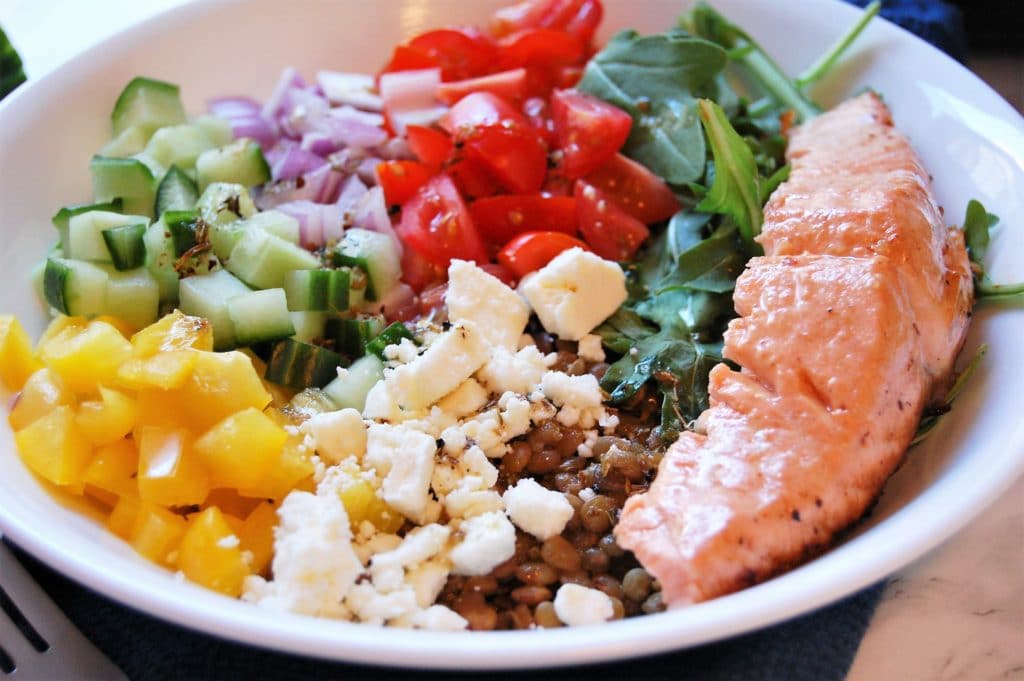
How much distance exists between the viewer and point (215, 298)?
254cm

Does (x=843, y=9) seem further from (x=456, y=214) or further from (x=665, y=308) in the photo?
(x=456, y=214)

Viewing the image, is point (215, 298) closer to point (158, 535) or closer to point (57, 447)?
point (57, 447)

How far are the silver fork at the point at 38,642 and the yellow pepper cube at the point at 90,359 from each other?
0.47m

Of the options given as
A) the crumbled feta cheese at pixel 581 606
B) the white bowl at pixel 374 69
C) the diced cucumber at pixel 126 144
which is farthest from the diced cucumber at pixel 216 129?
the crumbled feta cheese at pixel 581 606

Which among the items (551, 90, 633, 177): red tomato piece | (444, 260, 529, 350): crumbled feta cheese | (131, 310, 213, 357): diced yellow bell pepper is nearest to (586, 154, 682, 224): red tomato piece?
(551, 90, 633, 177): red tomato piece

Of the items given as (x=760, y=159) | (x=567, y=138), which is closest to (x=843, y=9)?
(x=760, y=159)

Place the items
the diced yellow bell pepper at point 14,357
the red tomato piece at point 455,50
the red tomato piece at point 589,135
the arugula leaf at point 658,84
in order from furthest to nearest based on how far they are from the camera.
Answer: the red tomato piece at point 455,50, the arugula leaf at point 658,84, the red tomato piece at point 589,135, the diced yellow bell pepper at point 14,357

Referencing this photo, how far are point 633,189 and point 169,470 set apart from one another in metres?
1.89

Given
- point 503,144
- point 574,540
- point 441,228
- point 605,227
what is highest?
point 503,144

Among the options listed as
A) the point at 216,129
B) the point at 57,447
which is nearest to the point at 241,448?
the point at 57,447

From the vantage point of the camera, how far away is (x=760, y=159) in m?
3.13

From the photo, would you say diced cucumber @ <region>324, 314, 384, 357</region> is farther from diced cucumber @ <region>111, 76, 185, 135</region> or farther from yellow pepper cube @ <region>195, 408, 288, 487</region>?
diced cucumber @ <region>111, 76, 185, 135</region>

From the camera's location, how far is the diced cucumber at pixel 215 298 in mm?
2521

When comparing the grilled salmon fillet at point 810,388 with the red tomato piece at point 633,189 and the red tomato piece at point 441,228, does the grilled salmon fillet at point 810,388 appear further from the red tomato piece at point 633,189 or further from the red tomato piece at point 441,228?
the red tomato piece at point 441,228
